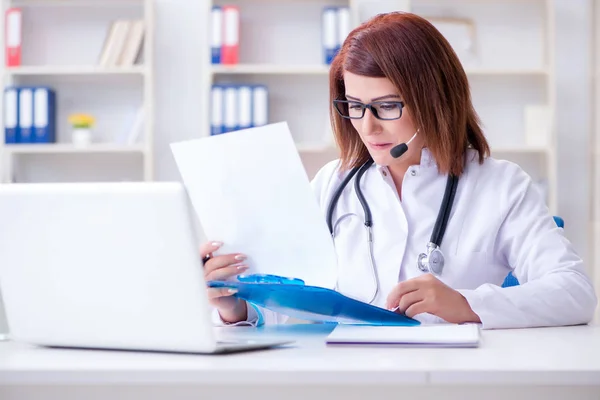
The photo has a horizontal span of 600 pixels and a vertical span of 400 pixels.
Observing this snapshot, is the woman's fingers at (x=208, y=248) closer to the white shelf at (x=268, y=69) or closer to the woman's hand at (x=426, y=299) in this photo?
the woman's hand at (x=426, y=299)

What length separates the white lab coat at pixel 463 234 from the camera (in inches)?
61.1

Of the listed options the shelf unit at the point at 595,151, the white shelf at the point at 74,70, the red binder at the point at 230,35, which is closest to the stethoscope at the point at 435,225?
the red binder at the point at 230,35

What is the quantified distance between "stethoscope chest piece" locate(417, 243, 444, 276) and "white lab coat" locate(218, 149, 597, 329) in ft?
0.09

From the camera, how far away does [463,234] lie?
1.67 metres

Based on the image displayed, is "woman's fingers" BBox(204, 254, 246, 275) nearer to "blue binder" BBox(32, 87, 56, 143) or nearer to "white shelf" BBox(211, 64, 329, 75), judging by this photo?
"white shelf" BBox(211, 64, 329, 75)

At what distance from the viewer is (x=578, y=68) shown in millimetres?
4160

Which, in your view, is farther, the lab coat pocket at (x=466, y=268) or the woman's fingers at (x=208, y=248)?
the lab coat pocket at (x=466, y=268)

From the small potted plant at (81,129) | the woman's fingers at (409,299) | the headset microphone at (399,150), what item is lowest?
the woman's fingers at (409,299)

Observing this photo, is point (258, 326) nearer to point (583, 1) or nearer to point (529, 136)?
point (529, 136)

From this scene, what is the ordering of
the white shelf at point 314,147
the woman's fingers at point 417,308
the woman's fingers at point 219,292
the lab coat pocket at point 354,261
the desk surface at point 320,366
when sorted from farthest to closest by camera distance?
the white shelf at point 314,147
the lab coat pocket at point 354,261
the woman's fingers at point 219,292
the woman's fingers at point 417,308
the desk surface at point 320,366

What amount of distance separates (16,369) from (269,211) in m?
0.69

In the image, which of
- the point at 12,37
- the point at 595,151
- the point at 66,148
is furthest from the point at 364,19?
the point at 12,37

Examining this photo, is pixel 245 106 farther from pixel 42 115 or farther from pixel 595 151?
pixel 595 151

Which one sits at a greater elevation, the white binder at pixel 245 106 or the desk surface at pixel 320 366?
the white binder at pixel 245 106
